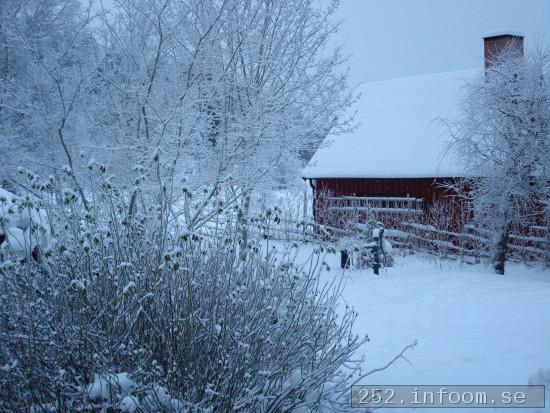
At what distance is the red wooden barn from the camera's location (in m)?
14.6

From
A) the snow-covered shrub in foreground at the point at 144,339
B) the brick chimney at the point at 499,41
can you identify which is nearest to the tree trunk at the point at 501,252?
the brick chimney at the point at 499,41

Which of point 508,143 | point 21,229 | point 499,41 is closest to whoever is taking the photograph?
point 21,229

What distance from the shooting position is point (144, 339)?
3.24 meters

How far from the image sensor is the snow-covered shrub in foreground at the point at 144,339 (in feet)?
9.57

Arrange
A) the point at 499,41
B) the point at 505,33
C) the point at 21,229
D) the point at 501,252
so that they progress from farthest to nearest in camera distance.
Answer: the point at 499,41
the point at 505,33
the point at 501,252
the point at 21,229

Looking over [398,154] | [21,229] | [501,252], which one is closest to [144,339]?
[21,229]

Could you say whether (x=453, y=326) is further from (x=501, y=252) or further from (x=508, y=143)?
(x=508, y=143)

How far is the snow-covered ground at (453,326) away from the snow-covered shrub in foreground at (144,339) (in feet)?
5.04

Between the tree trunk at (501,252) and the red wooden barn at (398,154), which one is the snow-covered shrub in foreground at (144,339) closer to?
the tree trunk at (501,252)

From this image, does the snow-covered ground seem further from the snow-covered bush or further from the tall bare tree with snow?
the snow-covered bush

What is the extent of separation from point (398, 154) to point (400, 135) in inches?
46.7

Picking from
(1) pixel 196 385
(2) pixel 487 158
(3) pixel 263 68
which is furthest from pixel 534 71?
(1) pixel 196 385

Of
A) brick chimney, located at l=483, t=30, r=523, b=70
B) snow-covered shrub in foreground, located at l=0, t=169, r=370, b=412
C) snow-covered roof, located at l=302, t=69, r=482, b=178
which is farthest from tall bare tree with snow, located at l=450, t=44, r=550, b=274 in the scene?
snow-covered shrub in foreground, located at l=0, t=169, r=370, b=412

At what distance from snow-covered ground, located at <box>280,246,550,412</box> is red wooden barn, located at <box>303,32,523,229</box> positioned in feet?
17.3
